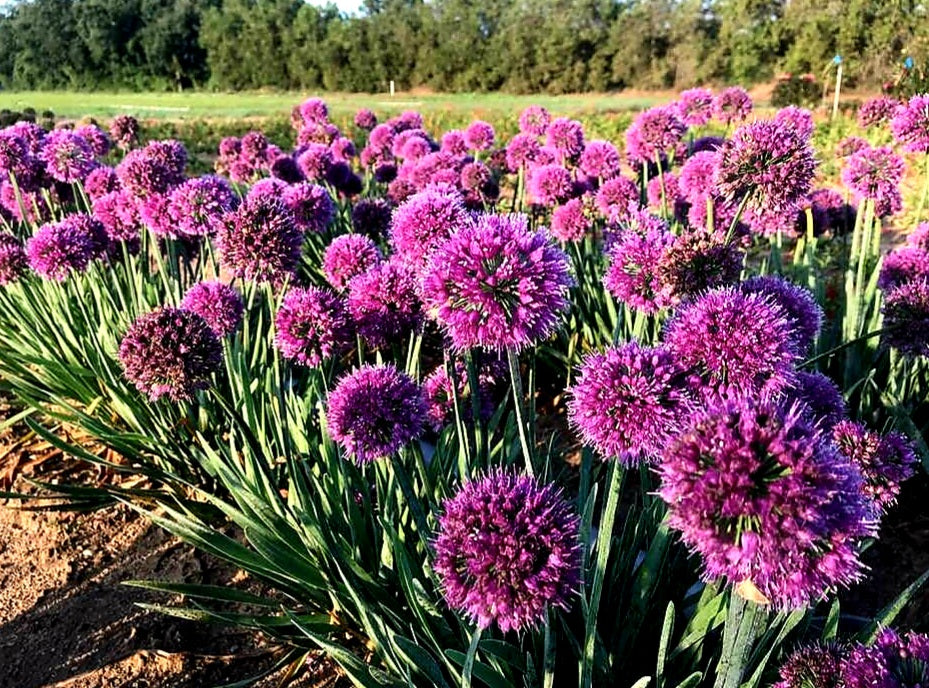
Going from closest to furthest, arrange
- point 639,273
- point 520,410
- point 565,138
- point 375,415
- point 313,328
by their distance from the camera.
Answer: point 520,410 → point 375,415 → point 639,273 → point 313,328 → point 565,138

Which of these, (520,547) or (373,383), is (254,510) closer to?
(373,383)

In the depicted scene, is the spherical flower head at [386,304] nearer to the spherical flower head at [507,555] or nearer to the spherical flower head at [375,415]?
the spherical flower head at [375,415]

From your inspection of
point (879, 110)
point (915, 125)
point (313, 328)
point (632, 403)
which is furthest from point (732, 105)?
point (632, 403)

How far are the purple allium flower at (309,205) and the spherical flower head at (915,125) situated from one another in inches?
110

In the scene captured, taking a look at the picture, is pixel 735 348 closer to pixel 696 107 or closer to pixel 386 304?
pixel 386 304

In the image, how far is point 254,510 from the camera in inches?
97.7

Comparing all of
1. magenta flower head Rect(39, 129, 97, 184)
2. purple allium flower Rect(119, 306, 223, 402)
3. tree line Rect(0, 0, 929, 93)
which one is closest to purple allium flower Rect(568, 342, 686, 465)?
purple allium flower Rect(119, 306, 223, 402)

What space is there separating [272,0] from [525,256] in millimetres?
73716

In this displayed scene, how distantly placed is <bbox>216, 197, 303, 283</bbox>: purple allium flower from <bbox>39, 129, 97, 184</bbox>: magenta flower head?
2.21 metres

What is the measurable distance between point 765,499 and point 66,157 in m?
4.58

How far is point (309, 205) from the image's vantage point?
3643 mm

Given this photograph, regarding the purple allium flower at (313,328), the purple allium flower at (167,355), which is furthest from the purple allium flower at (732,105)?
the purple allium flower at (167,355)

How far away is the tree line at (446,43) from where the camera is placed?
3164 centimetres

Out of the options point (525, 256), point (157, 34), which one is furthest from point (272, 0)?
point (525, 256)
